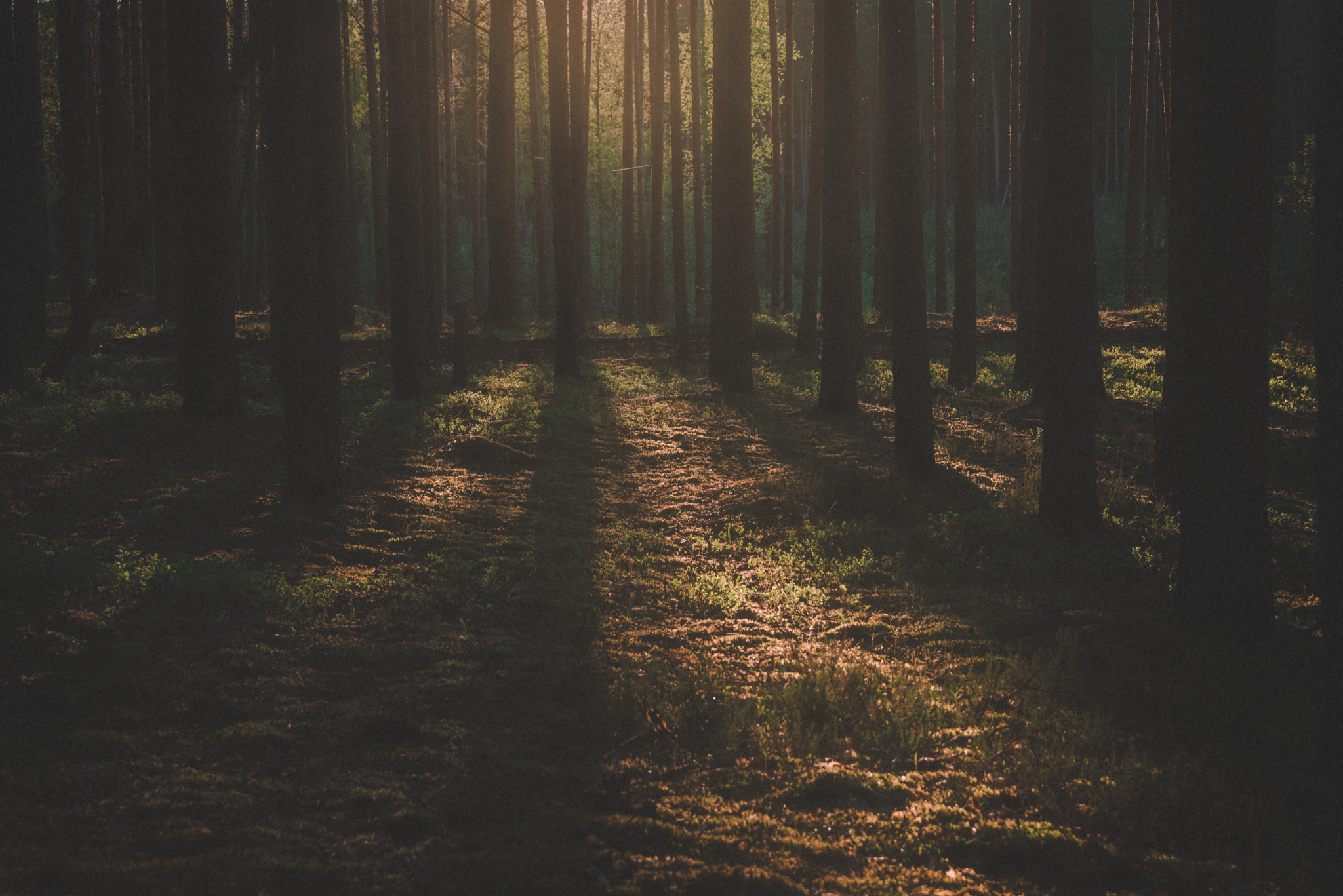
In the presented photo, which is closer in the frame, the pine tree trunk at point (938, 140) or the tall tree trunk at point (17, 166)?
the tall tree trunk at point (17, 166)

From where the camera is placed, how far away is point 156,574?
598 cm

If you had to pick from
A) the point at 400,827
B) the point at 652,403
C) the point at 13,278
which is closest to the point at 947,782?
the point at 400,827

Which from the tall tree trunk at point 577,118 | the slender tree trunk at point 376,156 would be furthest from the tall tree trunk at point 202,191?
the slender tree trunk at point 376,156

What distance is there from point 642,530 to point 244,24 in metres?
30.5

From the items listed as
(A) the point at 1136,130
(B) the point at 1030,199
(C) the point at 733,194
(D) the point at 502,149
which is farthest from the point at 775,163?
(B) the point at 1030,199

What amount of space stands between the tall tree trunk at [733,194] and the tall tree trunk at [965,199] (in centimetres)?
401

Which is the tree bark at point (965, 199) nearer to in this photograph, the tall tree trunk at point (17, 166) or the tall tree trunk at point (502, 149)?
the tall tree trunk at point (502, 149)

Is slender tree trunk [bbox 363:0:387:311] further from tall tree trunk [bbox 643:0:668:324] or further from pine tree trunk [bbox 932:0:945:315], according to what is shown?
pine tree trunk [bbox 932:0:945:315]

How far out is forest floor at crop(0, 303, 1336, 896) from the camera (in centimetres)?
340

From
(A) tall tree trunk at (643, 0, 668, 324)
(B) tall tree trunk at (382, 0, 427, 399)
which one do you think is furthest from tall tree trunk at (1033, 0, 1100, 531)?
(A) tall tree trunk at (643, 0, 668, 324)

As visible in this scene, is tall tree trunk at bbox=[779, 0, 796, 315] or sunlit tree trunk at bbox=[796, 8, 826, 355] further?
tall tree trunk at bbox=[779, 0, 796, 315]

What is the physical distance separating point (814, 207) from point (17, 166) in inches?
634

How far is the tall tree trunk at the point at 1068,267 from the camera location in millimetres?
7652

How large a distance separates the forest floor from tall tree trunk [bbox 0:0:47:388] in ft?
12.2
